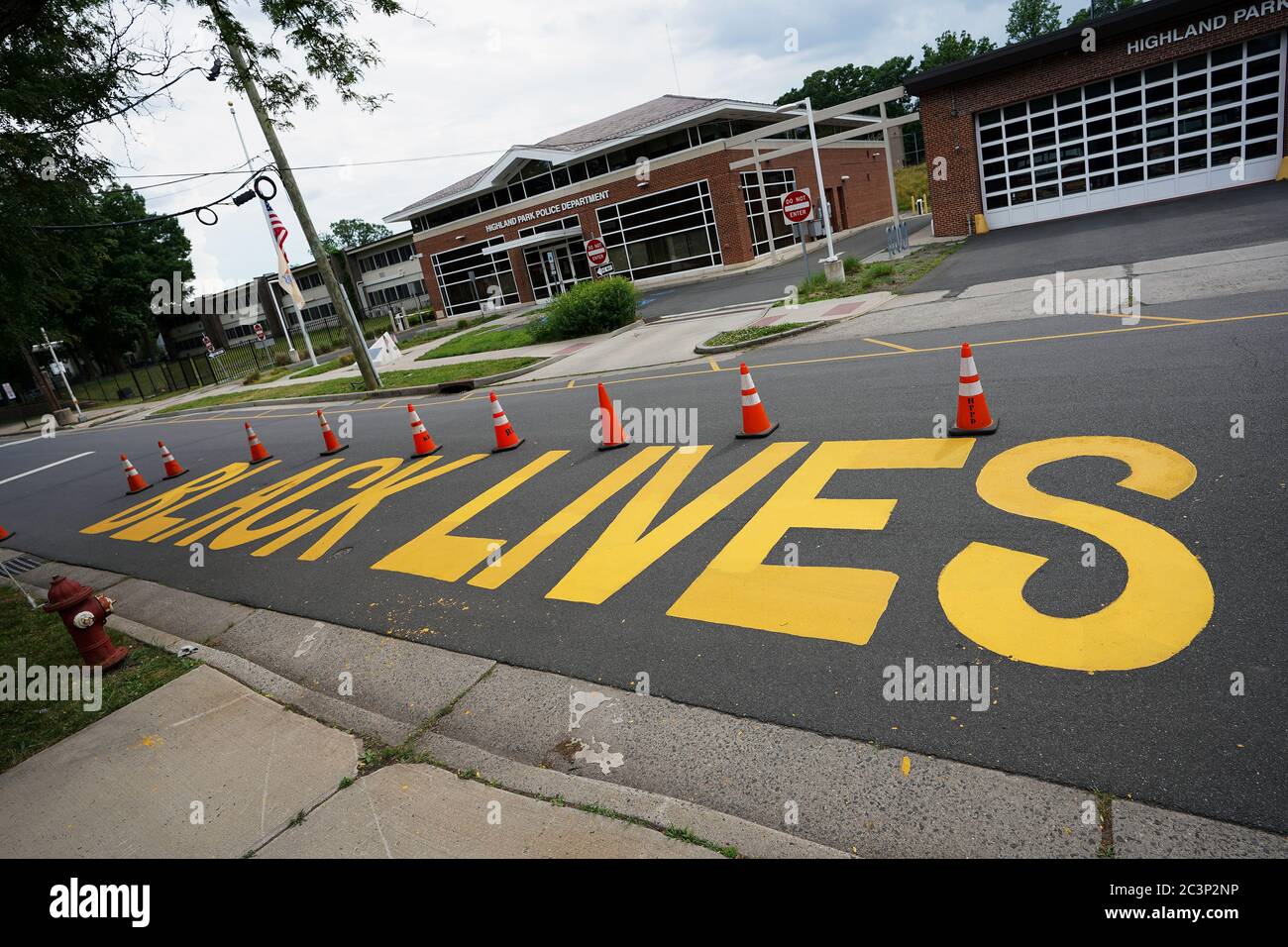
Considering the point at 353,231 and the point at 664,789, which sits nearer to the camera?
the point at 664,789

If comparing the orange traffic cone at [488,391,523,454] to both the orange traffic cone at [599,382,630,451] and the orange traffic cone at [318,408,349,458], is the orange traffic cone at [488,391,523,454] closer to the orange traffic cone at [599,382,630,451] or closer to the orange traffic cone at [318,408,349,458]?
the orange traffic cone at [599,382,630,451]

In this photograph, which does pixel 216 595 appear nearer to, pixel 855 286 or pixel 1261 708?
pixel 1261 708

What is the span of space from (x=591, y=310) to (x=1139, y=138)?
17592 millimetres

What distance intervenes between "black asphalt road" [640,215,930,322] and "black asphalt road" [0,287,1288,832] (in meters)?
11.3

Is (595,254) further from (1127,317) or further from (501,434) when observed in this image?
(1127,317)

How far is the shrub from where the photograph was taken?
20.9 m

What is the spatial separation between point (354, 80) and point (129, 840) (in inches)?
397

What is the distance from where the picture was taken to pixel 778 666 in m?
3.98

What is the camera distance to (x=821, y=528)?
17.7 feet

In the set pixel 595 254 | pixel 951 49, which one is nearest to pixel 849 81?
pixel 951 49

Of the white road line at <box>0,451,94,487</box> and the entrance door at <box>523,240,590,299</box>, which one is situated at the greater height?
the entrance door at <box>523,240,590,299</box>

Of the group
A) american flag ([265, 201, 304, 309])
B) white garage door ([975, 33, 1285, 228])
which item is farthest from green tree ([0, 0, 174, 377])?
white garage door ([975, 33, 1285, 228])
